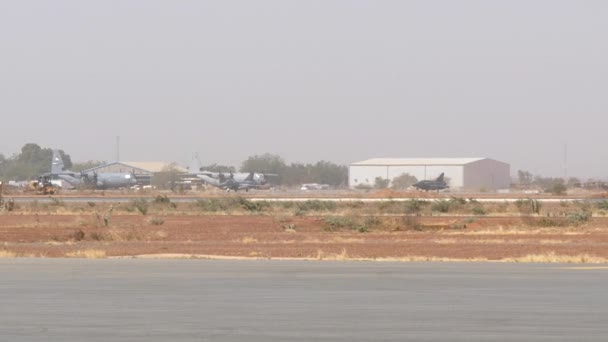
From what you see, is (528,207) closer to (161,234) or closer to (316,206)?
(316,206)

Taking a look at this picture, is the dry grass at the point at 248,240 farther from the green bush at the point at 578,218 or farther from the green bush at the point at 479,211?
the green bush at the point at 479,211

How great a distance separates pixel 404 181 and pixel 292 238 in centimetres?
12441

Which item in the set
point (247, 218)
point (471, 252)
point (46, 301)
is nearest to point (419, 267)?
point (471, 252)

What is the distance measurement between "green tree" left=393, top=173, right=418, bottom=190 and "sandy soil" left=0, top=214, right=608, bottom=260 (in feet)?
334

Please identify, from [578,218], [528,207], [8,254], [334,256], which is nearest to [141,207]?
[528,207]

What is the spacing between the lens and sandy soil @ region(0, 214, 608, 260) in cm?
3556

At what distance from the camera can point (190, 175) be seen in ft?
570

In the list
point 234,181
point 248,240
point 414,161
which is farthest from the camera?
point 414,161

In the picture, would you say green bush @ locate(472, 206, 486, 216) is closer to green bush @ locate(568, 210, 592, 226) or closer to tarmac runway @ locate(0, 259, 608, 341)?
green bush @ locate(568, 210, 592, 226)

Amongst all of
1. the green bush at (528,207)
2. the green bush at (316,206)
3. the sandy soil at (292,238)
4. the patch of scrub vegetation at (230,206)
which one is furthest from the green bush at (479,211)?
the patch of scrub vegetation at (230,206)

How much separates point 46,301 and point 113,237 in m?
25.0

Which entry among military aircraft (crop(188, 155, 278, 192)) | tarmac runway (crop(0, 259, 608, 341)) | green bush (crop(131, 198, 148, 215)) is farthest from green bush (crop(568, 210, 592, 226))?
military aircraft (crop(188, 155, 278, 192))

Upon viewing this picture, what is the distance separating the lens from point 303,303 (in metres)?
18.9

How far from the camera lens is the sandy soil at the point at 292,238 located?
35.6 metres
